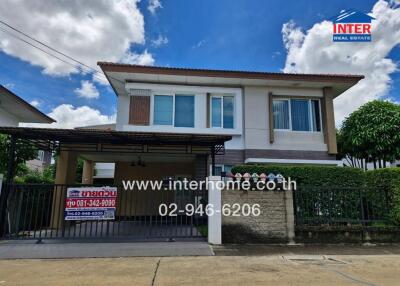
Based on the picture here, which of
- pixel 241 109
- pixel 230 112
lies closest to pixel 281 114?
pixel 241 109

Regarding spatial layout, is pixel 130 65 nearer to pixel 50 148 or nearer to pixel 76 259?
pixel 50 148

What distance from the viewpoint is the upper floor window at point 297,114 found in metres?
13.1

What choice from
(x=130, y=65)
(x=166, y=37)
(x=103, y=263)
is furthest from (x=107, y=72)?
(x=103, y=263)

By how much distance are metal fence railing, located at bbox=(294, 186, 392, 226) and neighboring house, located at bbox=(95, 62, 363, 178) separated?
3.94 m

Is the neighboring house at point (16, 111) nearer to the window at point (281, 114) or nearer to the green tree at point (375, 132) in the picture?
the window at point (281, 114)

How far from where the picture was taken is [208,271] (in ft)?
17.7

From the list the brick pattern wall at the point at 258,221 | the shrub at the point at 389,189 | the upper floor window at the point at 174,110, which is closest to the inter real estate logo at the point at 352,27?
the shrub at the point at 389,189

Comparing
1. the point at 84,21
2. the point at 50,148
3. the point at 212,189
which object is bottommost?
the point at 212,189

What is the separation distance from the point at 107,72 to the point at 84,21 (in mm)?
2178

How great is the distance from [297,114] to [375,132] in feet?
15.7

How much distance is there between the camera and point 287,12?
11430 millimetres

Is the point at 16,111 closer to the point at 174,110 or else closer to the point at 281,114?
the point at 174,110

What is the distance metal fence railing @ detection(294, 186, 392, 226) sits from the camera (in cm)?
815

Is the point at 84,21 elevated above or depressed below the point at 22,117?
above
